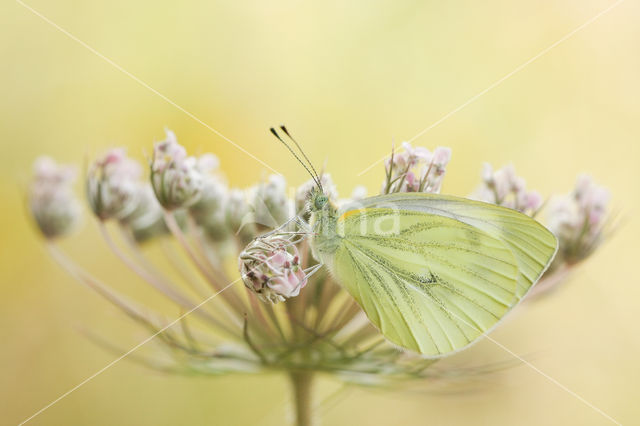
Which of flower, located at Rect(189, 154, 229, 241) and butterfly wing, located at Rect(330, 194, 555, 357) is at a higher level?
flower, located at Rect(189, 154, 229, 241)

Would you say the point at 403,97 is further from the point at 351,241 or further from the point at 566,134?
the point at 351,241

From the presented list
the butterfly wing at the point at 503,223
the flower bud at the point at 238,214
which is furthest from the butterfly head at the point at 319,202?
the flower bud at the point at 238,214

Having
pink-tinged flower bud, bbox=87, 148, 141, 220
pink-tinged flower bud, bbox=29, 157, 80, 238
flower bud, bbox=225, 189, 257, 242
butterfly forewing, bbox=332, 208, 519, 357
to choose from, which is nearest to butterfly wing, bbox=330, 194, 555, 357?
butterfly forewing, bbox=332, 208, 519, 357

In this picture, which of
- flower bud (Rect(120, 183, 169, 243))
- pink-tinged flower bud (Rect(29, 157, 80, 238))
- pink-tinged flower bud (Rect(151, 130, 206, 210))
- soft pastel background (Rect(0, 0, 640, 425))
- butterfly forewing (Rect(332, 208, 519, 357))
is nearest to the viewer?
butterfly forewing (Rect(332, 208, 519, 357))

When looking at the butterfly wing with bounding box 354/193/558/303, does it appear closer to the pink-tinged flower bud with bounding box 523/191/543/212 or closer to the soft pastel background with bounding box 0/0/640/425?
the pink-tinged flower bud with bounding box 523/191/543/212

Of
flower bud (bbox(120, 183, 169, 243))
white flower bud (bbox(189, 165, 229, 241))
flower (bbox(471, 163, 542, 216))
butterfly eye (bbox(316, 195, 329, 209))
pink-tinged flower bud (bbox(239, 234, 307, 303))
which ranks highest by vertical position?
flower bud (bbox(120, 183, 169, 243))

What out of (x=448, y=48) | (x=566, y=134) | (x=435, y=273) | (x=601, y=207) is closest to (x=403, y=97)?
(x=448, y=48)

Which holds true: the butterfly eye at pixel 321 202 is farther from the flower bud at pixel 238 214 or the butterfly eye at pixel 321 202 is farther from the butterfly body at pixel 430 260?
the flower bud at pixel 238 214

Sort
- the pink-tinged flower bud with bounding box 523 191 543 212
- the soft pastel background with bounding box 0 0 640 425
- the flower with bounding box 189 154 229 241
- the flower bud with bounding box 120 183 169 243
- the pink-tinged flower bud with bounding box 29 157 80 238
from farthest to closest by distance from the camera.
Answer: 1. the soft pastel background with bounding box 0 0 640 425
2. the pink-tinged flower bud with bounding box 29 157 80 238
3. the flower bud with bounding box 120 183 169 243
4. the flower with bounding box 189 154 229 241
5. the pink-tinged flower bud with bounding box 523 191 543 212
